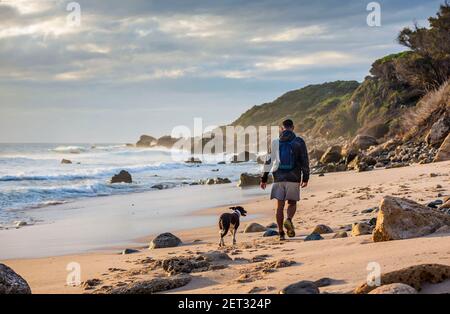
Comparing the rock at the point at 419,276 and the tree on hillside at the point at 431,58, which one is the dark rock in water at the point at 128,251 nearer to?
the rock at the point at 419,276

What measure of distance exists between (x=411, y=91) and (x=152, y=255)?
36.6m

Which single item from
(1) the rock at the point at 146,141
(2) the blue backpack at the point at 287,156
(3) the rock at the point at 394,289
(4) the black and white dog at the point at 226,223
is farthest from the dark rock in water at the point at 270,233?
(1) the rock at the point at 146,141

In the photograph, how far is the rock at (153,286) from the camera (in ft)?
19.6

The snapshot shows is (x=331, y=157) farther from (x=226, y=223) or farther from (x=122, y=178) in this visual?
(x=226, y=223)

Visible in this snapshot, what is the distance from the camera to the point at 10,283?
5.85 metres

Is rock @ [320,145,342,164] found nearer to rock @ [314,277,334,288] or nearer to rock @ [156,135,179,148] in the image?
rock @ [314,277,334,288]

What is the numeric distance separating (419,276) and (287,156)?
4.92 metres

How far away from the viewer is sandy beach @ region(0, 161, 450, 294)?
5.55m

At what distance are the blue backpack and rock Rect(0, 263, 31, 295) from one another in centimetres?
477

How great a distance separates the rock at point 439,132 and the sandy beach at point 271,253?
8313mm

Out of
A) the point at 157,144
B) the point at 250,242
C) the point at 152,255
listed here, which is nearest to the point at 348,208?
the point at 250,242

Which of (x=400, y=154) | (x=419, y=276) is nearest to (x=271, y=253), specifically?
(x=419, y=276)

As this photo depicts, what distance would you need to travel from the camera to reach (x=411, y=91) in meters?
41.7

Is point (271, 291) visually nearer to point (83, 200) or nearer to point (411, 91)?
point (83, 200)
